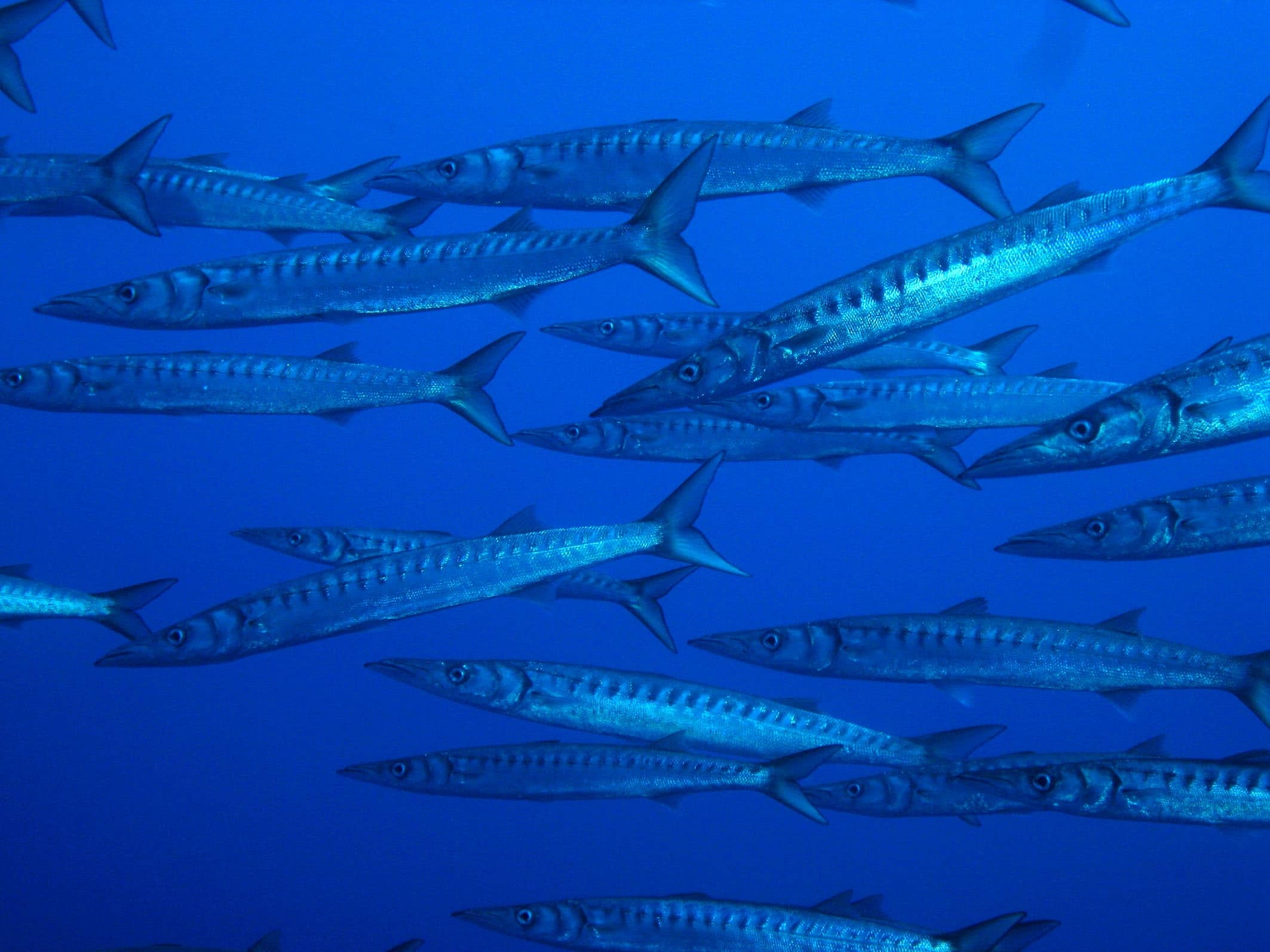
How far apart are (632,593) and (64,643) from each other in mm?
7554

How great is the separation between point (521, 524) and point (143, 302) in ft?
5.56

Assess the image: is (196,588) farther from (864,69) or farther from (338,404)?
(864,69)

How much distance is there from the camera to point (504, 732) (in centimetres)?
1105

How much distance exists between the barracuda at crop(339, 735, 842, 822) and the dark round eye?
1.76 metres

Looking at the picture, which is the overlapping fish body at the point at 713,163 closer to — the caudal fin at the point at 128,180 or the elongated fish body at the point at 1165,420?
the caudal fin at the point at 128,180

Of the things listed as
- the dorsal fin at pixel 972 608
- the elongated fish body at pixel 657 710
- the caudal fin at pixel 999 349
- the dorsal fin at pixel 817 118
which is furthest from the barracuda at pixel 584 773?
the dorsal fin at pixel 817 118

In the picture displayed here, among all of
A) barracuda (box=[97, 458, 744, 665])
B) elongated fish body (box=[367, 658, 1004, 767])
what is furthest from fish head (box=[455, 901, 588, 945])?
barracuda (box=[97, 458, 744, 665])

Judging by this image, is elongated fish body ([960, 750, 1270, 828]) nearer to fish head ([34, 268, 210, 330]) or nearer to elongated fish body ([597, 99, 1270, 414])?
elongated fish body ([597, 99, 1270, 414])

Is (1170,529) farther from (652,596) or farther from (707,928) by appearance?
(707,928)

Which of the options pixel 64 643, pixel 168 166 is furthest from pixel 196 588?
pixel 168 166

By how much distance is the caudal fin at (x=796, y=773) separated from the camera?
3.56 m

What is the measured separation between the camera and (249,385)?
3.62 metres

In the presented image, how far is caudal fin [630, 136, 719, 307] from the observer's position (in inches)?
119

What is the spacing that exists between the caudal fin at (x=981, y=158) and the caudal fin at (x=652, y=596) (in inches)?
78.3
